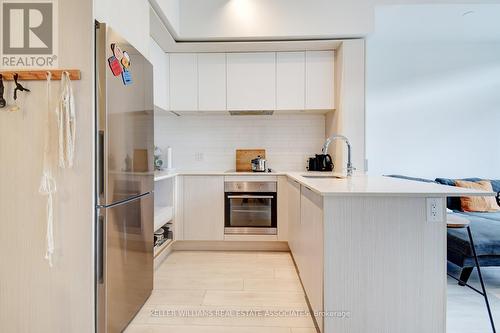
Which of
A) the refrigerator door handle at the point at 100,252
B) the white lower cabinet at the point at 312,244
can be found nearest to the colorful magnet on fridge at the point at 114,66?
the refrigerator door handle at the point at 100,252

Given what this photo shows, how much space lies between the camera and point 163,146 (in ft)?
12.8

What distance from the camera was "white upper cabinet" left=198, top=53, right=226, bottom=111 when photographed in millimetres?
3469

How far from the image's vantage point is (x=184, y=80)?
3.49 meters

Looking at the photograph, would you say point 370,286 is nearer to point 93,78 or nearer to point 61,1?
point 93,78

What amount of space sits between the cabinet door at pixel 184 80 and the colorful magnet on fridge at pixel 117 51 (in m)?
1.88

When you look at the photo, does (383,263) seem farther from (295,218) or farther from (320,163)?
(320,163)

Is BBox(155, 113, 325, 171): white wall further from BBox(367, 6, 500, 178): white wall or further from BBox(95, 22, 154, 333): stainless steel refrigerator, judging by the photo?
BBox(95, 22, 154, 333): stainless steel refrigerator

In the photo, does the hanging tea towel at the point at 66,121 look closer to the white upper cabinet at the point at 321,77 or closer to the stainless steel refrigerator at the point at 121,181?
the stainless steel refrigerator at the point at 121,181

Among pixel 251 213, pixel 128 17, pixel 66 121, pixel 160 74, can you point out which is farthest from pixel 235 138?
pixel 66 121

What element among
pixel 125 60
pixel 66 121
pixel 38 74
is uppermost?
pixel 125 60

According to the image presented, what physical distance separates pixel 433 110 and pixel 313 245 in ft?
10.5

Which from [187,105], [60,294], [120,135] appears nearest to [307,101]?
[187,105]

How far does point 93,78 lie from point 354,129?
103 inches

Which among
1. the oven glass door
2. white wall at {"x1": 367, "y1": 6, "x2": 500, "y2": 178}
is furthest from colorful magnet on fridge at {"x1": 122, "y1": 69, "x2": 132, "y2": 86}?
white wall at {"x1": 367, "y1": 6, "x2": 500, "y2": 178}
